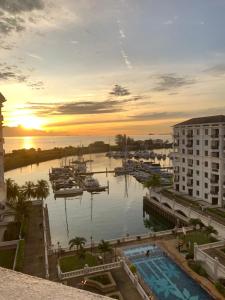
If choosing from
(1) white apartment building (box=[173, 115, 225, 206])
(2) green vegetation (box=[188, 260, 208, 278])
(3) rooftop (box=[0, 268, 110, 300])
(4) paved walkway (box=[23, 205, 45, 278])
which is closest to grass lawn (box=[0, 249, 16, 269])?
(4) paved walkway (box=[23, 205, 45, 278])

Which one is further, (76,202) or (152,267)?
(76,202)

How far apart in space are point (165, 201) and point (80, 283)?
42.5m

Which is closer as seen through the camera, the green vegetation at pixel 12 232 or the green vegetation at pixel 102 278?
the green vegetation at pixel 102 278

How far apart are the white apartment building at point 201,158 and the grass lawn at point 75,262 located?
120 feet

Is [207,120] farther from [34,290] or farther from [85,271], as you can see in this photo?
[34,290]

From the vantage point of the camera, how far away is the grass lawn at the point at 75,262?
131 ft

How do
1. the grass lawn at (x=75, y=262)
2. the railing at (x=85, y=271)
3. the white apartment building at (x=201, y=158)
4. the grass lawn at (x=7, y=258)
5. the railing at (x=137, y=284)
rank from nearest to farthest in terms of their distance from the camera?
the railing at (x=137, y=284), the railing at (x=85, y=271), the grass lawn at (x=75, y=262), the grass lawn at (x=7, y=258), the white apartment building at (x=201, y=158)

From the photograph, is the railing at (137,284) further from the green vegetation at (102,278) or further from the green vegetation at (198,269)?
the green vegetation at (198,269)

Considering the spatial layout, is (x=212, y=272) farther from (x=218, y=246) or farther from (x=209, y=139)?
(x=209, y=139)

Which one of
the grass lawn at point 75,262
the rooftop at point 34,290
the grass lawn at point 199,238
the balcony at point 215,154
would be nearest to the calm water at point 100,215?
the grass lawn at point 75,262

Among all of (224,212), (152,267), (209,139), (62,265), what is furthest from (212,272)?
(209,139)

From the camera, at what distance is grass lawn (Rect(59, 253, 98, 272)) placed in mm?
39806

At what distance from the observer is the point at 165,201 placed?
7375 cm

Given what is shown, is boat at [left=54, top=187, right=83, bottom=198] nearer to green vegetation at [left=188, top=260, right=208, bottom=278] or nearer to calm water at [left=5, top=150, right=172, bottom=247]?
calm water at [left=5, top=150, right=172, bottom=247]
